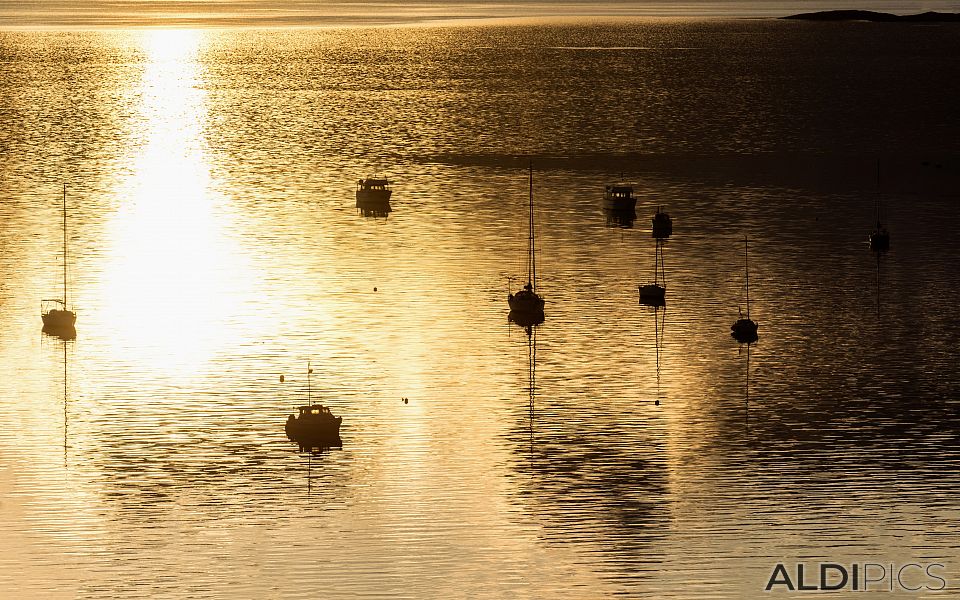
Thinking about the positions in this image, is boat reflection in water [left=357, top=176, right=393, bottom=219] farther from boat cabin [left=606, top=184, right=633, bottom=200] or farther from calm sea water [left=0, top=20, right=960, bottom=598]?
boat cabin [left=606, top=184, right=633, bottom=200]

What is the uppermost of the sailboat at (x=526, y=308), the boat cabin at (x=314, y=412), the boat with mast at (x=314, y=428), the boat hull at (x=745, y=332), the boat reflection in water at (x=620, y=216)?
the boat reflection in water at (x=620, y=216)

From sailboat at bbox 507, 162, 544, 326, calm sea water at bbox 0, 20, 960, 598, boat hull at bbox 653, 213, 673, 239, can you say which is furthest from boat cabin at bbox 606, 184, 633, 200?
sailboat at bbox 507, 162, 544, 326

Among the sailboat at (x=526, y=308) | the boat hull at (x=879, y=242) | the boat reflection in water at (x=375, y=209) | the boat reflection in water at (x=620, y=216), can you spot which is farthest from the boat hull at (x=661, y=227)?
the sailboat at (x=526, y=308)

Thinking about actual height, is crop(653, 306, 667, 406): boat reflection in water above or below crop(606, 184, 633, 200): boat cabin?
below

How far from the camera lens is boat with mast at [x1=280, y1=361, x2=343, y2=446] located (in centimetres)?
7269

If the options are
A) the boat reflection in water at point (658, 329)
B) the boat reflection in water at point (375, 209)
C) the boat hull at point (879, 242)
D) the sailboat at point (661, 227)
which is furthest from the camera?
the boat reflection in water at point (375, 209)

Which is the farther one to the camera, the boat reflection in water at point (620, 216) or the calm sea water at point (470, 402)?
the boat reflection in water at point (620, 216)

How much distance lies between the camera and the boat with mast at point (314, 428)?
72.7m

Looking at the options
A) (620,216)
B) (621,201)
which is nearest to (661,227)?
(620,216)

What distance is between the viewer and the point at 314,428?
72.6 meters

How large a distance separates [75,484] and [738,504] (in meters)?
28.3

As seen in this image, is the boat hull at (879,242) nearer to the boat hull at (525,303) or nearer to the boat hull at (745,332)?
the boat hull at (745,332)

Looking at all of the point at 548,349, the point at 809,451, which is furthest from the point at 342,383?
the point at 809,451

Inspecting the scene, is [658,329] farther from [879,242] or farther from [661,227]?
[879,242]
